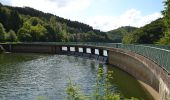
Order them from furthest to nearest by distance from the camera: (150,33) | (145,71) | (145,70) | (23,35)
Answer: (23,35)
(150,33)
(145,71)
(145,70)

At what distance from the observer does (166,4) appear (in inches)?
2486

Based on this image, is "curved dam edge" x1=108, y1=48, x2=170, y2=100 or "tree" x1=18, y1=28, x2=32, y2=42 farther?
"tree" x1=18, y1=28, x2=32, y2=42

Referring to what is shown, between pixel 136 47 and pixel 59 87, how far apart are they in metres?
19.1

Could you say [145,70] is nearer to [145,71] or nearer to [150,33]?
[145,71]

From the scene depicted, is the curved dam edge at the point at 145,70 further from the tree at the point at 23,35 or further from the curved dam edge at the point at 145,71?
the tree at the point at 23,35

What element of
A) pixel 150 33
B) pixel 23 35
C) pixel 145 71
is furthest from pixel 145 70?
pixel 23 35

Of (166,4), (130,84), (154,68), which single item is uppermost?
(166,4)

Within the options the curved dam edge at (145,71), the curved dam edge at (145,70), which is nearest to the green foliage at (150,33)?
the curved dam edge at (145,70)

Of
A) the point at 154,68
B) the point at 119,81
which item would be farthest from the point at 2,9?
the point at 154,68

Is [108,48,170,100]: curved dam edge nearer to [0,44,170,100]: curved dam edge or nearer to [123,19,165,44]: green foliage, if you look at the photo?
[0,44,170,100]: curved dam edge

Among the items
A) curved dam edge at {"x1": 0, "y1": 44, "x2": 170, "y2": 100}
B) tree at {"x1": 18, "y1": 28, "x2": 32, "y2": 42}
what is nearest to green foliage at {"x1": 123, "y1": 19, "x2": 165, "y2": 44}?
curved dam edge at {"x1": 0, "y1": 44, "x2": 170, "y2": 100}

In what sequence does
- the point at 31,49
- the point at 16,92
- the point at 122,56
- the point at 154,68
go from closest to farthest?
the point at 154,68 → the point at 16,92 → the point at 122,56 → the point at 31,49

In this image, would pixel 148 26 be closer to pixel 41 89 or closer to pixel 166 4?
pixel 166 4

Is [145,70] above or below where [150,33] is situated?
below
